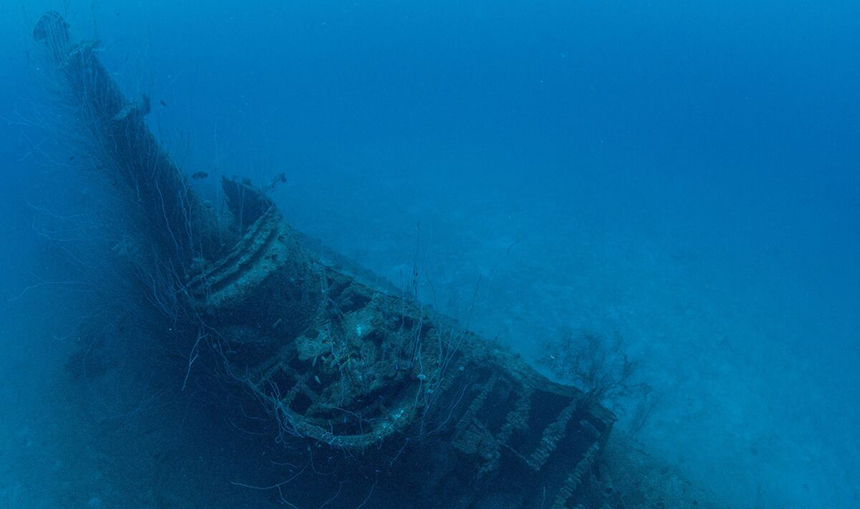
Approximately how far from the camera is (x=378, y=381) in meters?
4.46

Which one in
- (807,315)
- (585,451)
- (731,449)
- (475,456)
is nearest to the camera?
(475,456)

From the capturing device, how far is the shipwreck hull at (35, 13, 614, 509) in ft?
14.4

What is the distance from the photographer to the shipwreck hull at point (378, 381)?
439cm

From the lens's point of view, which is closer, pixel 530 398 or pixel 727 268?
pixel 530 398

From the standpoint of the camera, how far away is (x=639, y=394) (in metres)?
13.2

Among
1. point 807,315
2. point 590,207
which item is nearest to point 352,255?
point 590,207

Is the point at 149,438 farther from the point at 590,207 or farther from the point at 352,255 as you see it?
the point at 590,207

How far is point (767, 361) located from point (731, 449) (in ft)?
19.5

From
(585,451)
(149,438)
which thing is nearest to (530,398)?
(585,451)

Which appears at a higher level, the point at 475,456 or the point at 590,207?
the point at 590,207

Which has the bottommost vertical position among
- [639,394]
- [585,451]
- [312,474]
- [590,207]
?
[312,474]

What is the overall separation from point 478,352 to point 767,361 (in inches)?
663

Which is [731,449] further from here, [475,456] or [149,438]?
[149,438]

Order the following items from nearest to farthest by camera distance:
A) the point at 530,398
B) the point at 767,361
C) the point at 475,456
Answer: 1. the point at 475,456
2. the point at 530,398
3. the point at 767,361
